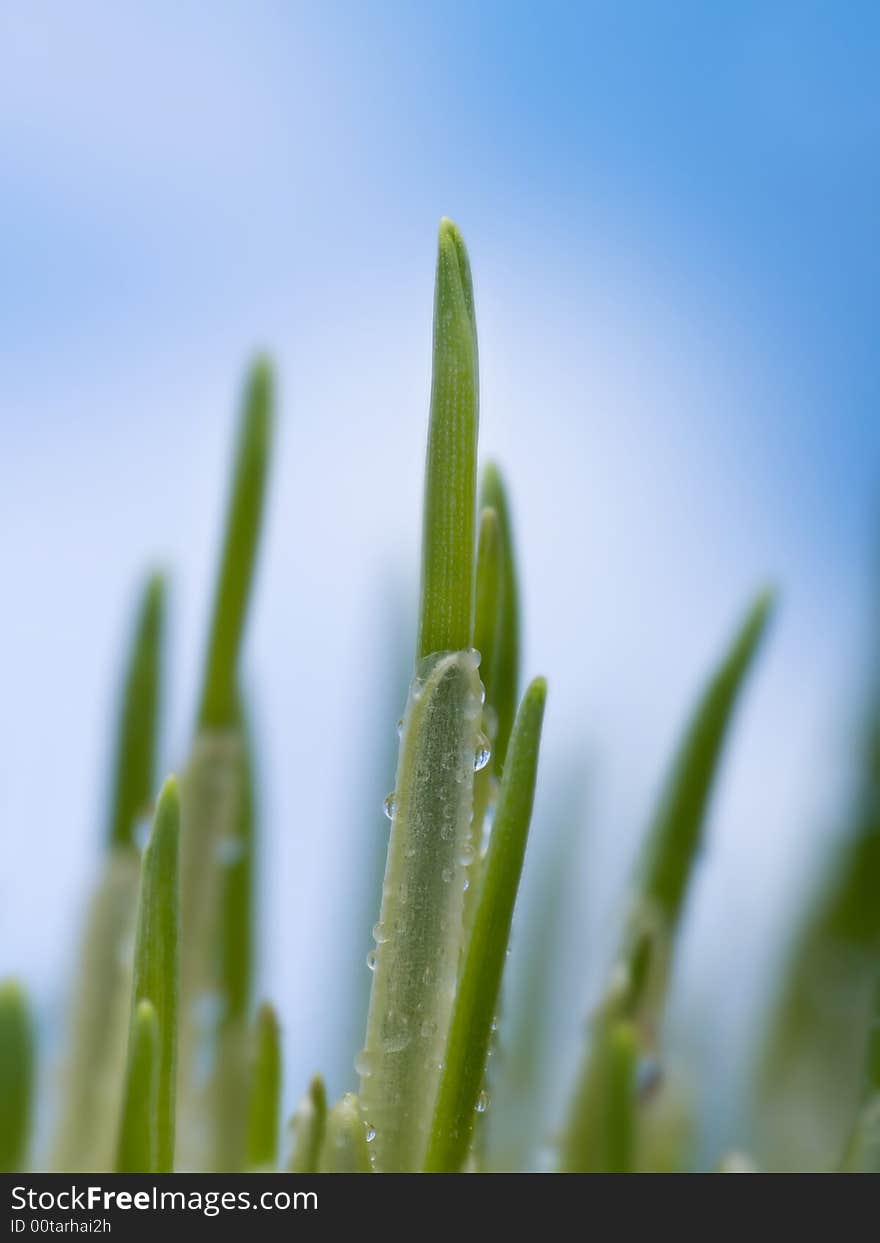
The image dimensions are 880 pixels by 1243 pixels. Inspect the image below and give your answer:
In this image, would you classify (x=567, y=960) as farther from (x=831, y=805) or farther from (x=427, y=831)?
(x=427, y=831)

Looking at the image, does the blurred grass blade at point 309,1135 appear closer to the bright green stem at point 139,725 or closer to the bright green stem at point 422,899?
the bright green stem at point 422,899

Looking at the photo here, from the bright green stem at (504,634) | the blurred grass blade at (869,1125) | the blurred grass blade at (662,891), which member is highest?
the bright green stem at (504,634)

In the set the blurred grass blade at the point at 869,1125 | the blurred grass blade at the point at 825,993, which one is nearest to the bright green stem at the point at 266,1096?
the blurred grass blade at the point at 869,1125

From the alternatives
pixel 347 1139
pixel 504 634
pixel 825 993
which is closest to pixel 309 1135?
pixel 347 1139

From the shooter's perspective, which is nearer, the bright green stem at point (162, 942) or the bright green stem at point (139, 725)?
the bright green stem at point (162, 942)

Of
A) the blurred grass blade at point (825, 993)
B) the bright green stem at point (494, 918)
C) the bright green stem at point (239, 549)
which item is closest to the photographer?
the bright green stem at point (494, 918)

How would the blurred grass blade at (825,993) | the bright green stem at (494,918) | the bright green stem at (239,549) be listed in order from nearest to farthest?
the bright green stem at (494,918), the bright green stem at (239,549), the blurred grass blade at (825,993)

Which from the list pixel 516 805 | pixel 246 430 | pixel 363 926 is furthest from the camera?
pixel 363 926

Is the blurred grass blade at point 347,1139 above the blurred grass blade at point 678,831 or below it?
below
